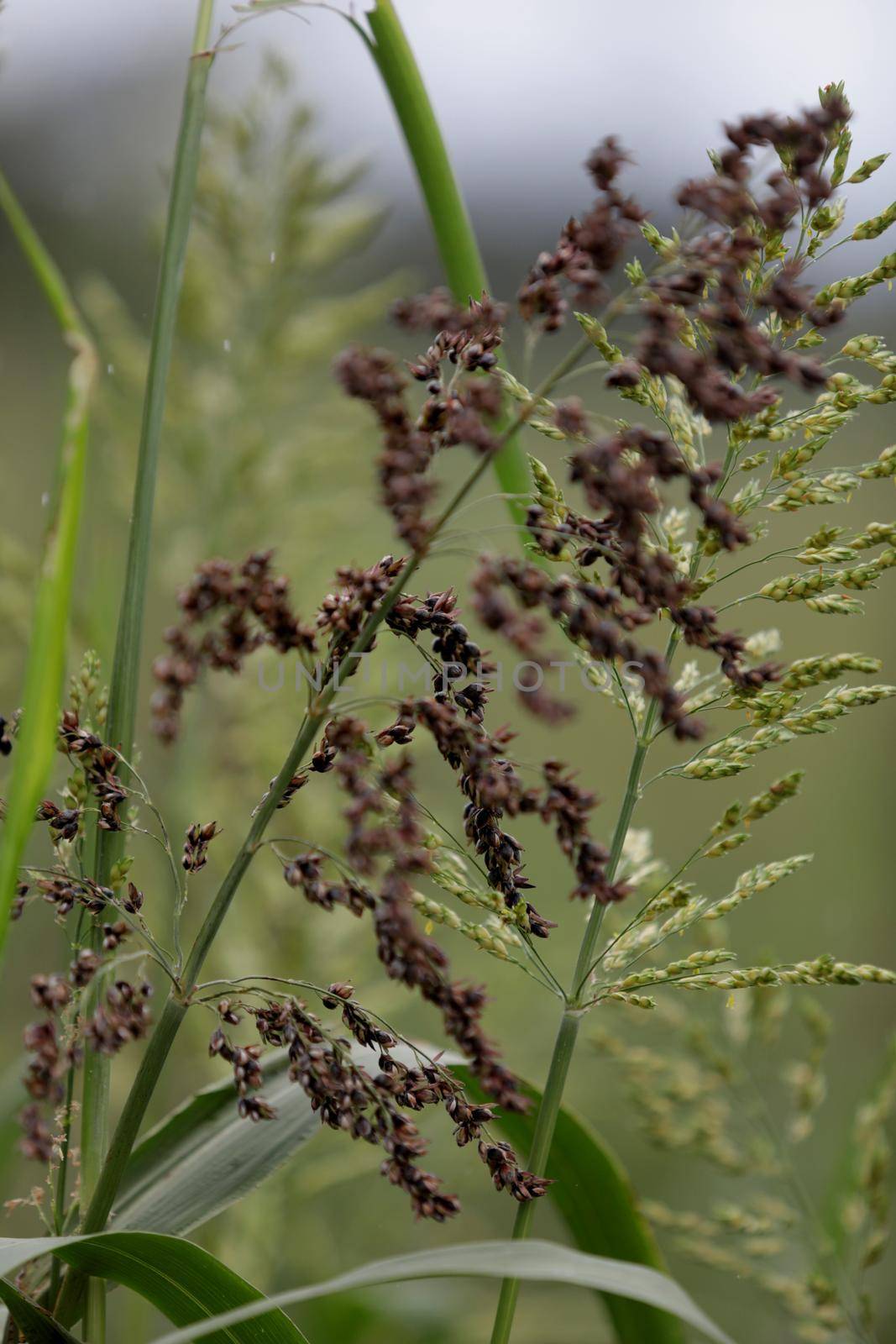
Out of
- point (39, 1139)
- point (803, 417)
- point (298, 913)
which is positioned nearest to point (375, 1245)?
point (298, 913)

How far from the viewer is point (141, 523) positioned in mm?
375

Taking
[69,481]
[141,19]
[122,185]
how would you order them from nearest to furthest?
[69,481]
[141,19]
[122,185]

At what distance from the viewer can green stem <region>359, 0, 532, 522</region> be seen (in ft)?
1.32

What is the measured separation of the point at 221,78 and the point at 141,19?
0.80 feet

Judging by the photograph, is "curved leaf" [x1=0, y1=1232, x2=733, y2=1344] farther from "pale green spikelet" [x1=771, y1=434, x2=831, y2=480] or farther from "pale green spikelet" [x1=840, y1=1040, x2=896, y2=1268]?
"pale green spikelet" [x1=840, y1=1040, x2=896, y2=1268]

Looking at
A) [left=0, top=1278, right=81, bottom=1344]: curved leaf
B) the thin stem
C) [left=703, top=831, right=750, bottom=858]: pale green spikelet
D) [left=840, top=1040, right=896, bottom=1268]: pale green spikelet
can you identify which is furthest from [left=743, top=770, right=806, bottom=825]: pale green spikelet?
[left=840, top=1040, right=896, bottom=1268]: pale green spikelet

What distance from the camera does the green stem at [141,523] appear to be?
36cm

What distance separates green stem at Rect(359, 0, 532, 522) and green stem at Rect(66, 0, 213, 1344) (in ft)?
0.22

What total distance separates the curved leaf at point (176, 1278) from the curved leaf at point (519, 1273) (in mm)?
63

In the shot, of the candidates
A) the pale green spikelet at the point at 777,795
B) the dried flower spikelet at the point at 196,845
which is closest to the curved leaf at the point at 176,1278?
the dried flower spikelet at the point at 196,845

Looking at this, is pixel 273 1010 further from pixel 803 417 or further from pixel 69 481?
pixel 803 417

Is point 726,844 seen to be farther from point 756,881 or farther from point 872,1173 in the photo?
point 872,1173

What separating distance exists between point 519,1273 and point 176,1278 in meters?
0.14

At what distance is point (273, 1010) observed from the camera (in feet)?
0.99
